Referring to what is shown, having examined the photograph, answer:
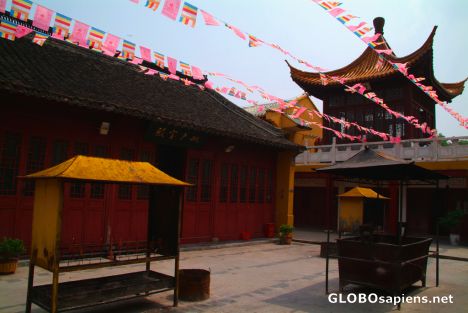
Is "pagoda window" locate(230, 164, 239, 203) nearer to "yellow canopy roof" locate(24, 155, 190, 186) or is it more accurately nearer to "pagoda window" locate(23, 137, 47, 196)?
"pagoda window" locate(23, 137, 47, 196)

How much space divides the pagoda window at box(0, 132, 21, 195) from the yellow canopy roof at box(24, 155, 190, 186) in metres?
3.76

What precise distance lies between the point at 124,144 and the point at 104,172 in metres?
5.25

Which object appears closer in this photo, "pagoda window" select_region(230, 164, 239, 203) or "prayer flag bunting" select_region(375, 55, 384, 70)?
"pagoda window" select_region(230, 164, 239, 203)

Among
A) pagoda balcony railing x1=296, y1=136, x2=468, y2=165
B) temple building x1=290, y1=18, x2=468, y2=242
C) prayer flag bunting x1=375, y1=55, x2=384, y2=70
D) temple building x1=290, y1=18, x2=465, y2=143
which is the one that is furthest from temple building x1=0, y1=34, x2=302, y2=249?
prayer flag bunting x1=375, y1=55, x2=384, y2=70

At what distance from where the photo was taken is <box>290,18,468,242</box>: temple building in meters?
16.5

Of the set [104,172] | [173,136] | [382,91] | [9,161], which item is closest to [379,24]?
[382,91]

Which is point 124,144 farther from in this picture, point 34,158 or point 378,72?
point 378,72

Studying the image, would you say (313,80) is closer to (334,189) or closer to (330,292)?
(334,189)

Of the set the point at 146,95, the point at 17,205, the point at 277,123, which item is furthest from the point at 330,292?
the point at 277,123

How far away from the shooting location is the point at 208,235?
12.9m

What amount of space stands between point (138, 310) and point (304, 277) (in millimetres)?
4157

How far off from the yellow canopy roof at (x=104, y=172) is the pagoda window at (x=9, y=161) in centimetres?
376

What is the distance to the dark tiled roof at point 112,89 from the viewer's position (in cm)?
878

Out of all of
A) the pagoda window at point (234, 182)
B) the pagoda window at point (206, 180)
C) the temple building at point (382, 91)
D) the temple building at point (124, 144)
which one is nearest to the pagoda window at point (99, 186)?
the temple building at point (124, 144)
